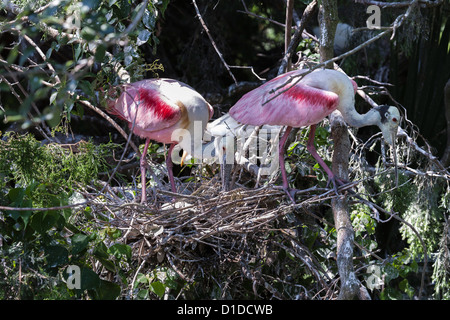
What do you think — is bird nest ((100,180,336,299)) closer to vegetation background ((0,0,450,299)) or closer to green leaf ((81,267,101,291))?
vegetation background ((0,0,450,299))

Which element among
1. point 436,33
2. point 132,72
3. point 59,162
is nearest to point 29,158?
point 59,162

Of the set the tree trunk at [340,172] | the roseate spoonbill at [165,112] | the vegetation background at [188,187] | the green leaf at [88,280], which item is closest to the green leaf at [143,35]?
the vegetation background at [188,187]

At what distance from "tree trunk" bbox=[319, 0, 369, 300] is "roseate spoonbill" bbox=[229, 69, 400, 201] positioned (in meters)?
0.11

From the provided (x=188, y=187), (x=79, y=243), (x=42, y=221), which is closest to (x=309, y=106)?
(x=188, y=187)

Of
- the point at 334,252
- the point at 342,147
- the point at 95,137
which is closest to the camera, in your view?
the point at 342,147

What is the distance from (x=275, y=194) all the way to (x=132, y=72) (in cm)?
118

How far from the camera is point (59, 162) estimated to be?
15.6ft

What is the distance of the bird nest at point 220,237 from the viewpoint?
4430 millimetres

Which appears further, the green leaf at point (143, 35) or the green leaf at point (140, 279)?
the green leaf at point (140, 279)

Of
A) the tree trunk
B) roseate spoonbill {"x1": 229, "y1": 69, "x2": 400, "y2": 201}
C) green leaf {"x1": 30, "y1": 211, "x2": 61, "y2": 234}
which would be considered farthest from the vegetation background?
roseate spoonbill {"x1": 229, "y1": 69, "x2": 400, "y2": 201}

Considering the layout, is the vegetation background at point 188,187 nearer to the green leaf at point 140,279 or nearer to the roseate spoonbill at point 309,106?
the green leaf at point 140,279

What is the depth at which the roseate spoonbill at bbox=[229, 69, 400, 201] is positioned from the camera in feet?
14.7

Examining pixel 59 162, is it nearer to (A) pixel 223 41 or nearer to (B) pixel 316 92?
(B) pixel 316 92

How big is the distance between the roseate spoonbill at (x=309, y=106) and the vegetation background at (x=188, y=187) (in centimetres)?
36
